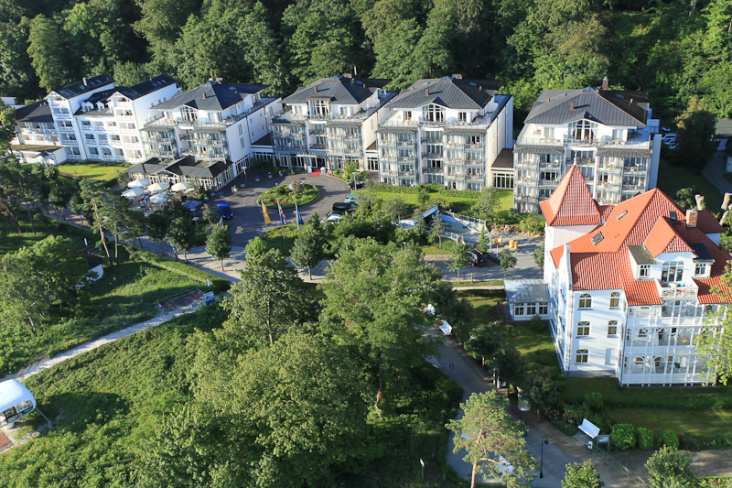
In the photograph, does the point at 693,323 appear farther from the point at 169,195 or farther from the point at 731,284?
the point at 169,195

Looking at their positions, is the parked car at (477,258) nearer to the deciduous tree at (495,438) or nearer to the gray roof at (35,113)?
the deciduous tree at (495,438)

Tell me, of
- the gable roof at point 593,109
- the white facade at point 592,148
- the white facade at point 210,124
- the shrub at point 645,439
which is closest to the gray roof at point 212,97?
the white facade at point 210,124

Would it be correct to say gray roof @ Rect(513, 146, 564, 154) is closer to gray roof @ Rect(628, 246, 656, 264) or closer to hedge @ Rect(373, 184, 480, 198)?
hedge @ Rect(373, 184, 480, 198)

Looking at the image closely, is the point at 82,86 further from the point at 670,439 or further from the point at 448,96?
the point at 670,439

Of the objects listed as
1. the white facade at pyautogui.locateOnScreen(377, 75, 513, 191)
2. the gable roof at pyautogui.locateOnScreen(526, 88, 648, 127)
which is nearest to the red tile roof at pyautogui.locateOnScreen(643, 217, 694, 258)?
the gable roof at pyautogui.locateOnScreen(526, 88, 648, 127)

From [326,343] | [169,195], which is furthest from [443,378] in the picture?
[169,195]

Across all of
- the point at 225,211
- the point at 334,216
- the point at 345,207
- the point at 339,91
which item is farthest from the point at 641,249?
the point at 339,91
